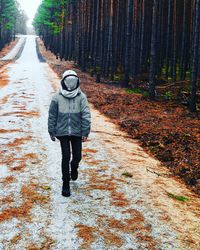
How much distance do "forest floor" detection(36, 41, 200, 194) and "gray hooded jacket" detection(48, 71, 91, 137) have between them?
257 cm

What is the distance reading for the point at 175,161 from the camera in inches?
296

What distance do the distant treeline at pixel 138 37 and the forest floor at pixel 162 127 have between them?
4.40ft

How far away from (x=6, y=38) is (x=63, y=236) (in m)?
84.2

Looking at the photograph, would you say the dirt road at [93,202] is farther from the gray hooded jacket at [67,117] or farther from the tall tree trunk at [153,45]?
the tall tree trunk at [153,45]

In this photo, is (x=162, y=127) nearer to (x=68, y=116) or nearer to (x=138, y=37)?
(x=68, y=116)

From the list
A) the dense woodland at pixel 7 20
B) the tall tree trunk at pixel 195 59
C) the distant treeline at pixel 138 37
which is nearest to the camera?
the tall tree trunk at pixel 195 59

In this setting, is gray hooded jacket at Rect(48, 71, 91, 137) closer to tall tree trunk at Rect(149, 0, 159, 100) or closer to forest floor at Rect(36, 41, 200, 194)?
forest floor at Rect(36, 41, 200, 194)

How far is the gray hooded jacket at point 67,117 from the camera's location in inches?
203

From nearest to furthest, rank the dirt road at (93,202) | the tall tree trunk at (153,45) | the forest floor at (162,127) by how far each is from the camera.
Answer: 1. the dirt road at (93,202)
2. the forest floor at (162,127)
3. the tall tree trunk at (153,45)

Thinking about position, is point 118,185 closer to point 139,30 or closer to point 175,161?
point 175,161

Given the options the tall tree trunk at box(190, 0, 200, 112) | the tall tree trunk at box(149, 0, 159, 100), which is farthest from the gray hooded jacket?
the tall tree trunk at box(149, 0, 159, 100)

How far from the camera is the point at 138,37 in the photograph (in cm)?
2677

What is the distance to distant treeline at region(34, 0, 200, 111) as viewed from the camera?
A: 18788mm

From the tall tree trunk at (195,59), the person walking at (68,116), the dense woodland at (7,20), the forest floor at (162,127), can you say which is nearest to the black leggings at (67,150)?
the person walking at (68,116)
